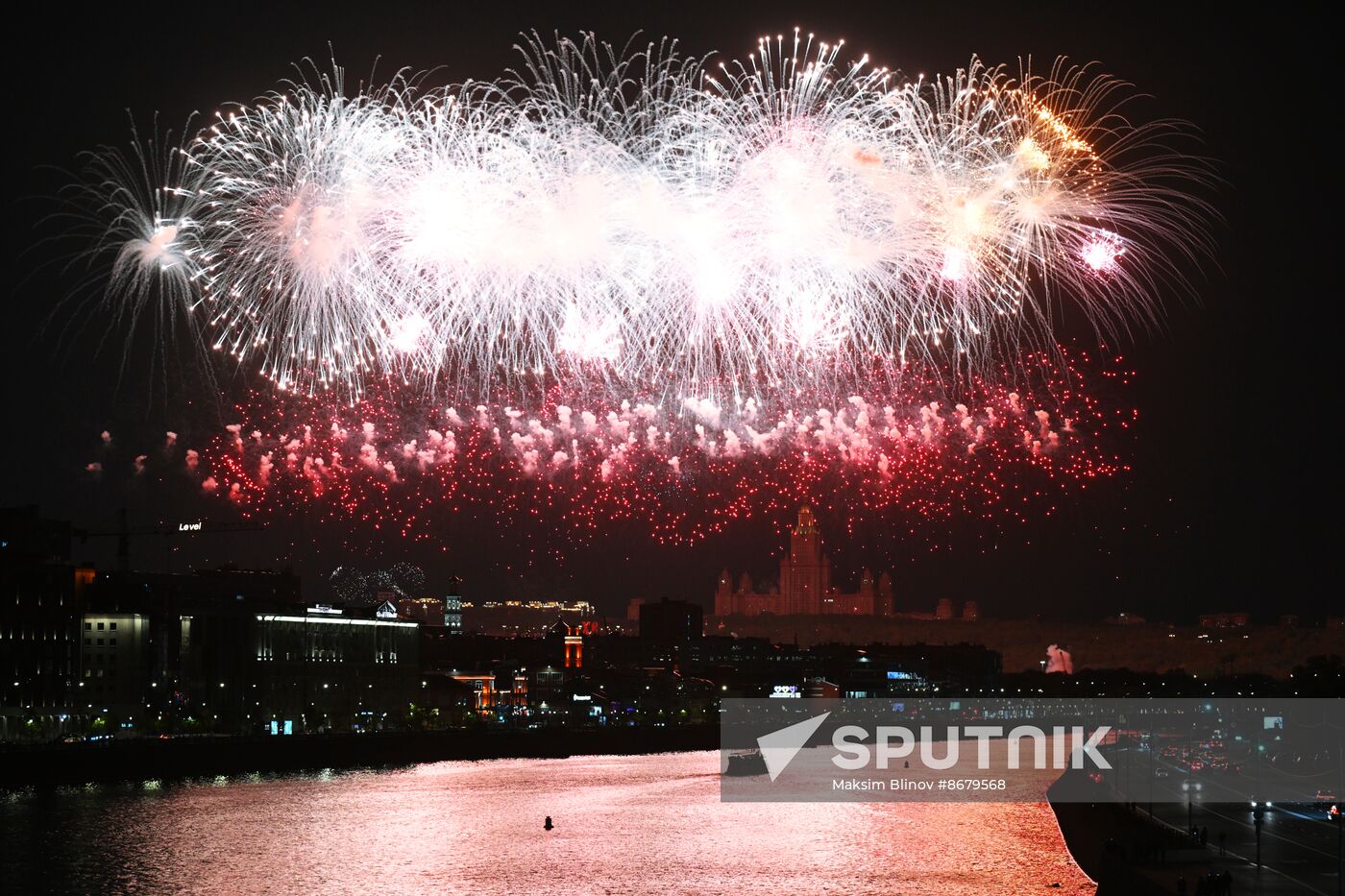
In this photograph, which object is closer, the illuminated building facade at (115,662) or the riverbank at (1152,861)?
the riverbank at (1152,861)

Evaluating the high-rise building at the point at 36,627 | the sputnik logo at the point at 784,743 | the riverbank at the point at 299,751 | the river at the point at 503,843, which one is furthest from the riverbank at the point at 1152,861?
the high-rise building at the point at 36,627

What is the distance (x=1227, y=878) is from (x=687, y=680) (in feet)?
563

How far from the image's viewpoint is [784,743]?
443ft

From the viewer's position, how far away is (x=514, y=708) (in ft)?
522

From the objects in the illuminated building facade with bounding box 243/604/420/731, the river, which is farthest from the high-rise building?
the river

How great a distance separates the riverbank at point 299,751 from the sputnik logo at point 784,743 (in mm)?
6015

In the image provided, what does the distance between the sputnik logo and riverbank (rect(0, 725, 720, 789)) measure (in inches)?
237

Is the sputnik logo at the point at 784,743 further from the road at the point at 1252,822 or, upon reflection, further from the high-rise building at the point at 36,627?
the high-rise building at the point at 36,627

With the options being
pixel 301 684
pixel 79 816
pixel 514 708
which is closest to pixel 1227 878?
pixel 79 816

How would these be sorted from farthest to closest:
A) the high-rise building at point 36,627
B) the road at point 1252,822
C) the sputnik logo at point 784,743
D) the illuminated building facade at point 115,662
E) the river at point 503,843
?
the illuminated building facade at point 115,662
the sputnik logo at point 784,743
the high-rise building at point 36,627
the river at point 503,843
the road at point 1252,822

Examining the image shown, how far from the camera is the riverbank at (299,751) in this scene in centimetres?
7169

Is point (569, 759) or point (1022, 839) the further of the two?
point (569, 759)

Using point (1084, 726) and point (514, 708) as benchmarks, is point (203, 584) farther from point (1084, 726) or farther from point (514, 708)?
point (1084, 726)

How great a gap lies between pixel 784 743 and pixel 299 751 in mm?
54557
